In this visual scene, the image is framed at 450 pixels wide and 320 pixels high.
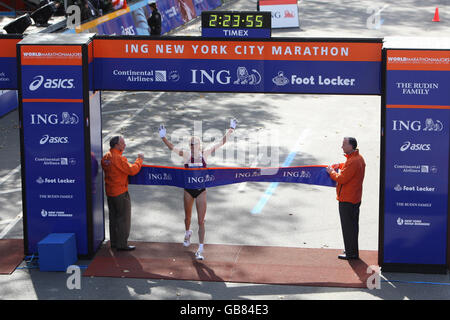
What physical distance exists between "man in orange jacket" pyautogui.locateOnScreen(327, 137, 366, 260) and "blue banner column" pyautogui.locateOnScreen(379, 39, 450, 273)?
1.19ft

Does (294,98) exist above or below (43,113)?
below

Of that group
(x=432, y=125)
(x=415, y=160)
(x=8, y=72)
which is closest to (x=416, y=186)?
(x=415, y=160)

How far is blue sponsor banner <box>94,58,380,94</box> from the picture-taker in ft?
37.2

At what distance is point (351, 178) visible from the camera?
11430mm

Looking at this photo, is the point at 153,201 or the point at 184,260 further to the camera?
the point at 153,201

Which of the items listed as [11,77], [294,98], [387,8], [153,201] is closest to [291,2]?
[387,8]

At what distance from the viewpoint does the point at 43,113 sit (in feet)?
37.8

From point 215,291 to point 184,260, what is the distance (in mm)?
1227

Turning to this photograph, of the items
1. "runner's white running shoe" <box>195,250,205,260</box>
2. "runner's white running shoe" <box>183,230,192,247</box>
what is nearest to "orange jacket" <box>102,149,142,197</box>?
"runner's white running shoe" <box>183,230,192,247</box>

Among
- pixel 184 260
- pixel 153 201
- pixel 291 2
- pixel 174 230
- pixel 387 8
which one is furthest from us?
pixel 387 8

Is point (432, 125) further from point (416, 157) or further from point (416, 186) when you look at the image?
point (416, 186)

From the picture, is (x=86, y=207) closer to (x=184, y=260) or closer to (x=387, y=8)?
(x=184, y=260)

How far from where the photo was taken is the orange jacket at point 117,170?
11.8m
